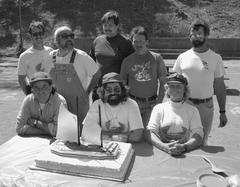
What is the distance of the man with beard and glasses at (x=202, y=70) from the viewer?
3.21 metres

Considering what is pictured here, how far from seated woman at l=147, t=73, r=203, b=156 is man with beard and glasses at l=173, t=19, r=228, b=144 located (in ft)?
1.26

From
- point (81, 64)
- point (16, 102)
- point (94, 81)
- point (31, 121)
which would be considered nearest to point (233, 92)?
point (16, 102)

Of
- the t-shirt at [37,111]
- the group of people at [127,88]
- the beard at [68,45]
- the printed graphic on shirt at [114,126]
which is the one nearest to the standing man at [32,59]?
the group of people at [127,88]

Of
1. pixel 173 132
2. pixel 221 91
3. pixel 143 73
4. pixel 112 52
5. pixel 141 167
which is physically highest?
pixel 112 52

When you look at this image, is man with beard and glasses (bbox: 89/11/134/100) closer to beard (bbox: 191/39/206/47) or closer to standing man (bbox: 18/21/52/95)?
standing man (bbox: 18/21/52/95)

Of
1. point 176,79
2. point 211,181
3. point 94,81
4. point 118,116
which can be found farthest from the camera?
point 94,81

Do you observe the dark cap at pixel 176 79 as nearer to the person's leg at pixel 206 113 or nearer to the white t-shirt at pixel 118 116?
the white t-shirt at pixel 118 116

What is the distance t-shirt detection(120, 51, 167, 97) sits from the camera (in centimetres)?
345

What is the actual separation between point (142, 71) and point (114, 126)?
2.58 ft

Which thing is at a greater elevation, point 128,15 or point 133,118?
point 128,15

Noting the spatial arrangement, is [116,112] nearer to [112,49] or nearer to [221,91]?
[112,49]

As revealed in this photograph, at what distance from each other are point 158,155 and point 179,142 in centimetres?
25

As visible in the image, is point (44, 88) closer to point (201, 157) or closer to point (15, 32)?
point (201, 157)

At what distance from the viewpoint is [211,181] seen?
2.11 metres
